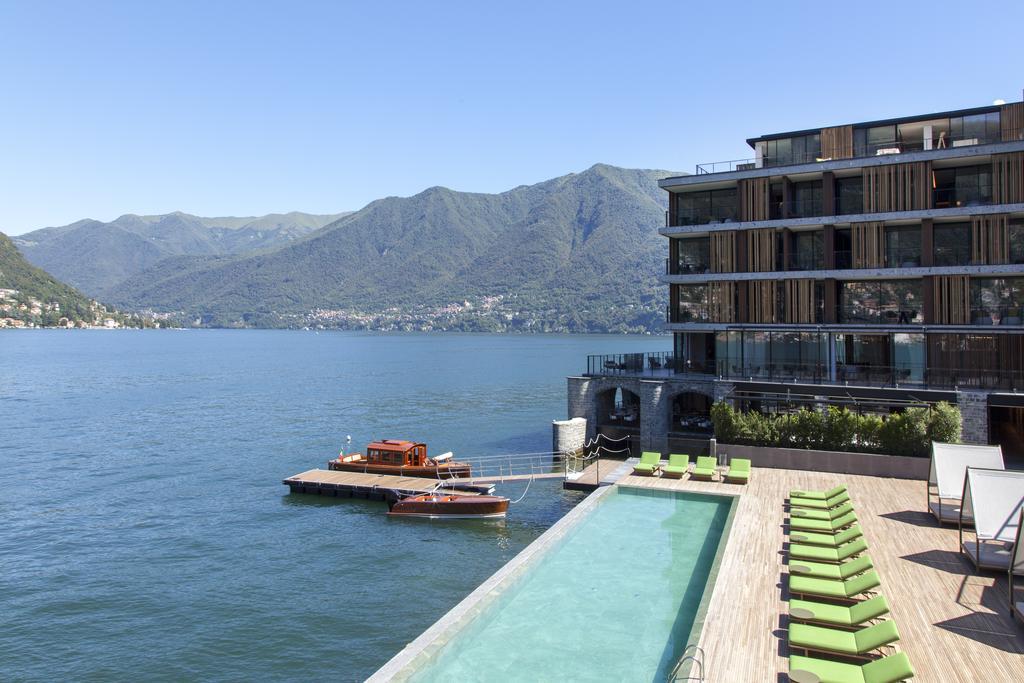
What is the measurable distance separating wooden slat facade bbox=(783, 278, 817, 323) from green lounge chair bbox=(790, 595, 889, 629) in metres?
25.2

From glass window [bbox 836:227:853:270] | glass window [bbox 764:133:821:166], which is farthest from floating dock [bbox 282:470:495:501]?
glass window [bbox 764:133:821:166]

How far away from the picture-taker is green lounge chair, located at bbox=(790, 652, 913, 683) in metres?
10.1

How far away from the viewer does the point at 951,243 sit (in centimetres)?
3362

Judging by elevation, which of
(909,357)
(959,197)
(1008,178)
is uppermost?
(1008,178)

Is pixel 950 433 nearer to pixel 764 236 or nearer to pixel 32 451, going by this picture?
pixel 764 236

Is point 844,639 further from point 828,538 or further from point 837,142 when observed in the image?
point 837,142

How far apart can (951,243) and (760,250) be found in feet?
28.4

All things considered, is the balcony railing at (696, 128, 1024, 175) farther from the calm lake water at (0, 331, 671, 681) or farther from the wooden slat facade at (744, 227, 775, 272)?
the calm lake water at (0, 331, 671, 681)

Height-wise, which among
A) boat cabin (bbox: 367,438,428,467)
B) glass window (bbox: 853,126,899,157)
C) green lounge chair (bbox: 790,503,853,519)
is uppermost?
glass window (bbox: 853,126,899,157)

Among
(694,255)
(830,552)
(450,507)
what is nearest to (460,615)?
(830,552)

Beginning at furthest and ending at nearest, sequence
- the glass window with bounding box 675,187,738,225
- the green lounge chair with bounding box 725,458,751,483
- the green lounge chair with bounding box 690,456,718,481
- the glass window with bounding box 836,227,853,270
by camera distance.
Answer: the glass window with bounding box 675,187,738,225
the glass window with bounding box 836,227,853,270
the green lounge chair with bounding box 690,456,718,481
the green lounge chair with bounding box 725,458,751,483

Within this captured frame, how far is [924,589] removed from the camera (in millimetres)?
14664

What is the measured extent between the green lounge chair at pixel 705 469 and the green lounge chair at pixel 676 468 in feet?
1.25

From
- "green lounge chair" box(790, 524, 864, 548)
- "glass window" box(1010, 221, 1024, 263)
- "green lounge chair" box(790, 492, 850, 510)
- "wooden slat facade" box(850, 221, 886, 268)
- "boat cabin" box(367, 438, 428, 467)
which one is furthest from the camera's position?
"boat cabin" box(367, 438, 428, 467)
